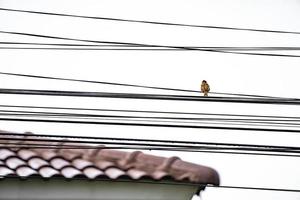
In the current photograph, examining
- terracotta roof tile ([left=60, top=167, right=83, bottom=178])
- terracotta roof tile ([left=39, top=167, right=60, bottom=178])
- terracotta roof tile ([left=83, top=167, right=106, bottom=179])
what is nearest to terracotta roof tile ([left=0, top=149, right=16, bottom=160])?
terracotta roof tile ([left=39, top=167, right=60, bottom=178])

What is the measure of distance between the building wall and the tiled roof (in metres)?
0.13

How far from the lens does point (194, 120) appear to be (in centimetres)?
450

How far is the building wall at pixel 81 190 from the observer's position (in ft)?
15.3

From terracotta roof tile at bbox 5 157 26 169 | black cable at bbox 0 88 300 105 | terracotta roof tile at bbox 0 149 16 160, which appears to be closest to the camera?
black cable at bbox 0 88 300 105

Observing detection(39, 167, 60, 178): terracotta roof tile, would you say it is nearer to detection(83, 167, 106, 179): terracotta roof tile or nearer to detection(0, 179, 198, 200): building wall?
detection(0, 179, 198, 200): building wall

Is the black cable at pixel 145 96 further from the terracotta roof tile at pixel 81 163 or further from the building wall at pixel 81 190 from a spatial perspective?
the building wall at pixel 81 190

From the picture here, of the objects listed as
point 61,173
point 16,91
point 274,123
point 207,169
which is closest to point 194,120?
point 207,169

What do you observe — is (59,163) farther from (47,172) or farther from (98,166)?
(98,166)

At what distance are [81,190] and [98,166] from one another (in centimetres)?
30

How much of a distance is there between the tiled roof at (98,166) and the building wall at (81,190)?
130mm

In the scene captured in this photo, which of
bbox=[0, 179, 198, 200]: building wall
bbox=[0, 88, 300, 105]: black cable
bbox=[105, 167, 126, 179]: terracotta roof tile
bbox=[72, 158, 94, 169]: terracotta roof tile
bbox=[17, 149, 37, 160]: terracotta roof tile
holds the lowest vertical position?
bbox=[0, 179, 198, 200]: building wall

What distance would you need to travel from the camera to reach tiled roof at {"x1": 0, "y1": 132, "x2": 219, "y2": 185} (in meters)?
4.52

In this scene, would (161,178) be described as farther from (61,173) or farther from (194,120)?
(61,173)

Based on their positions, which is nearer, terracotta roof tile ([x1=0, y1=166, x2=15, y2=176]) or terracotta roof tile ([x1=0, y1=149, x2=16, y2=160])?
terracotta roof tile ([x1=0, y1=166, x2=15, y2=176])
